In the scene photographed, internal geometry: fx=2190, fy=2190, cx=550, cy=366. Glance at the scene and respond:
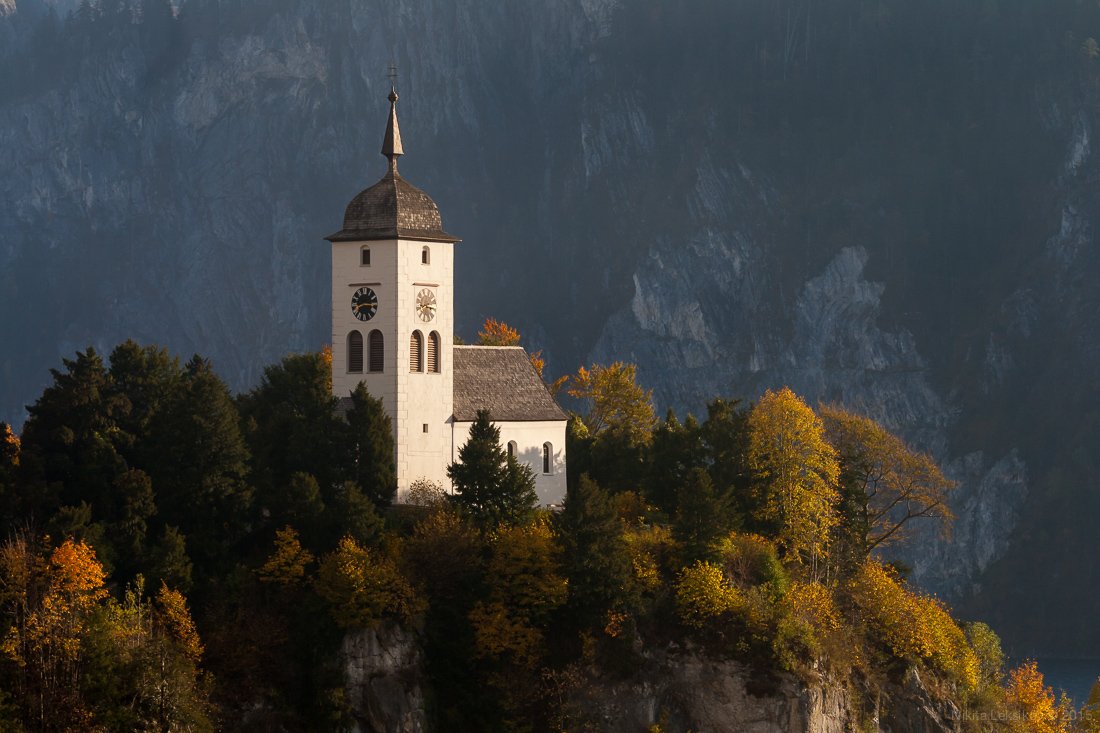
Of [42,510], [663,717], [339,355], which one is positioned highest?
[339,355]

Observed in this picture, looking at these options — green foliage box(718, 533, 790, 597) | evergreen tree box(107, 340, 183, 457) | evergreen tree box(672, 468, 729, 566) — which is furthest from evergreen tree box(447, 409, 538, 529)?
evergreen tree box(107, 340, 183, 457)

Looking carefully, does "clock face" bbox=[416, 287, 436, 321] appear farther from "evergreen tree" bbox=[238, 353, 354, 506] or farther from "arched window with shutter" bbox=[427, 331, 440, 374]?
"evergreen tree" bbox=[238, 353, 354, 506]

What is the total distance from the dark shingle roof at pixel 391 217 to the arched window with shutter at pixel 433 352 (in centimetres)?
508

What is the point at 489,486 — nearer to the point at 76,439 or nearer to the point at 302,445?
the point at 302,445

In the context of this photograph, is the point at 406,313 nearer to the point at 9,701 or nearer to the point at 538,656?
the point at 538,656

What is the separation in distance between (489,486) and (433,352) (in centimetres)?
1004

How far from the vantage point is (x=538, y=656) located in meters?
104

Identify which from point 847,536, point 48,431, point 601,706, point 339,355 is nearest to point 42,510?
point 48,431

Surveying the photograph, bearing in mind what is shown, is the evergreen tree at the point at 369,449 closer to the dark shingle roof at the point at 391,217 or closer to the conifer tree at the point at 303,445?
the conifer tree at the point at 303,445

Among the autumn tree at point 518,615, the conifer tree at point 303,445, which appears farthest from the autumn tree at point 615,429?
the conifer tree at point 303,445

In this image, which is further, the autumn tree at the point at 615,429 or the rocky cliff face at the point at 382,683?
the autumn tree at the point at 615,429

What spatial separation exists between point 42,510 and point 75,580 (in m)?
6.73

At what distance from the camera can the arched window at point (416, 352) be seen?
11406 cm

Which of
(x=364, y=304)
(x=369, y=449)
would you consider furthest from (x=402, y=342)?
(x=369, y=449)
